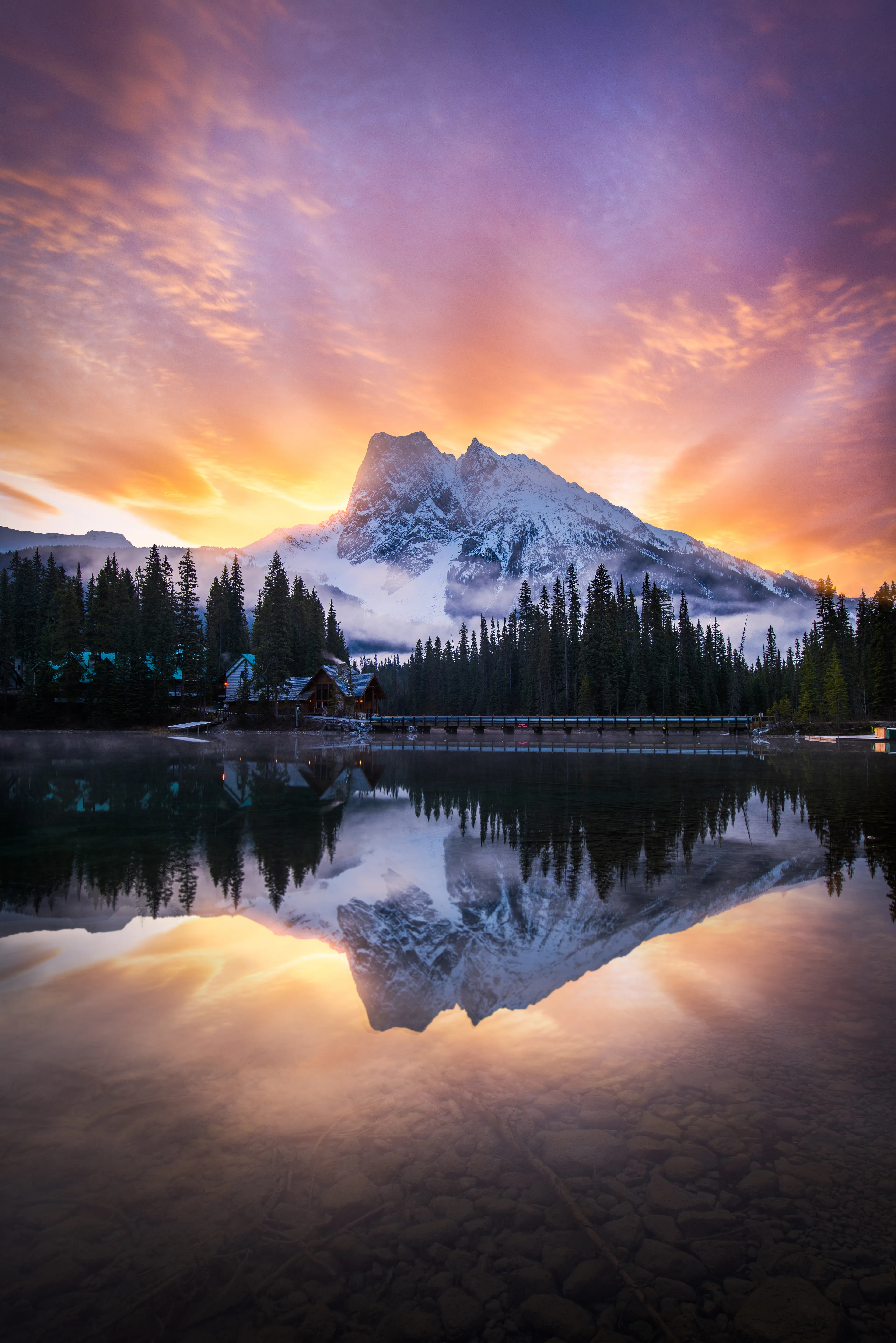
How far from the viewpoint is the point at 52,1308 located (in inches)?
169

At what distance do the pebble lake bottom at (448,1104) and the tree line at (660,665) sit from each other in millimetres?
91717

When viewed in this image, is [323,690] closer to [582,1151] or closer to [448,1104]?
[448,1104]

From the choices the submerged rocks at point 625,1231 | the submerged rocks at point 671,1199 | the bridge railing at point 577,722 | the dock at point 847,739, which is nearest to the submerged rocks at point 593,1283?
the submerged rocks at point 625,1231

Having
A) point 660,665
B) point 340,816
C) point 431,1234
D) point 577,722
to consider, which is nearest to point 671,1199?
point 431,1234

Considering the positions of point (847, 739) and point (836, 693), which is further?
point (836, 693)

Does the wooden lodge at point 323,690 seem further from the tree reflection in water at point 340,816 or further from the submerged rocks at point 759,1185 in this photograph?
the submerged rocks at point 759,1185

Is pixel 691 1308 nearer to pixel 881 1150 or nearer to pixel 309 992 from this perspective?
pixel 881 1150

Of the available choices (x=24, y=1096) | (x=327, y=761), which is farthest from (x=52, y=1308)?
(x=327, y=761)

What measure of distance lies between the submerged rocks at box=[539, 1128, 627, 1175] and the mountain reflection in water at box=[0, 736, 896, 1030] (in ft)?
8.87

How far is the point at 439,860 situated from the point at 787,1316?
13687mm

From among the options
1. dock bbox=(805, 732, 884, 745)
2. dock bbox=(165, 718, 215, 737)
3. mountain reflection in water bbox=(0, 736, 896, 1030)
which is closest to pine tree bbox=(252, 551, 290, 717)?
dock bbox=(165, 718, 215, 737)

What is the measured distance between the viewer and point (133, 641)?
3423 inches

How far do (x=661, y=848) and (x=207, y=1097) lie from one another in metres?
14.0

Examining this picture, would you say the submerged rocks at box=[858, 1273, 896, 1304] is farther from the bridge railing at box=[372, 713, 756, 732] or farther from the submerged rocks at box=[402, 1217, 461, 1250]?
the bridge railing at box=[372, 713, 756, 732]
